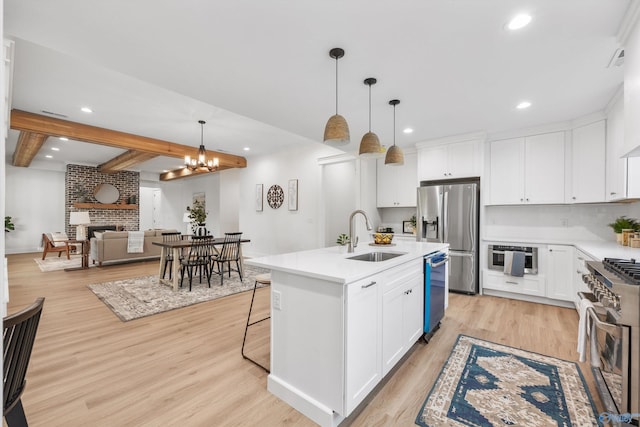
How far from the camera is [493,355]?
8.23 feet

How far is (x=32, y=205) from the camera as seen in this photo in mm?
8711

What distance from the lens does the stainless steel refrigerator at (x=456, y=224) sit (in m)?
4.32

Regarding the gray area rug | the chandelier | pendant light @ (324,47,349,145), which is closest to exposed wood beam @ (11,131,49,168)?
the chandelier

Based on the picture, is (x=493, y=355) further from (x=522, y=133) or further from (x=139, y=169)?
(x=139, y=169)

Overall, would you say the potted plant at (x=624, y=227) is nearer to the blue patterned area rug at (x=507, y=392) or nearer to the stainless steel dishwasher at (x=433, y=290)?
the blue patterned area rug at (x=507, y=392)

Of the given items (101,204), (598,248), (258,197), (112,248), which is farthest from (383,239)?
(101,204)

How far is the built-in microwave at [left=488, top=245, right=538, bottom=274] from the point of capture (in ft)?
13.0

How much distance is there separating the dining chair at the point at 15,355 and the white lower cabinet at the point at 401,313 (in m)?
1.86

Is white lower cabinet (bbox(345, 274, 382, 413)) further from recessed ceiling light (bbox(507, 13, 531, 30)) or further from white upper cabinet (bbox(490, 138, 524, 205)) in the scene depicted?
white upper cabinet (bbox(490, 138, 524, 205))

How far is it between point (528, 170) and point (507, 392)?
335 centimetres

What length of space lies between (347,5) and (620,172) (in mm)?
3352

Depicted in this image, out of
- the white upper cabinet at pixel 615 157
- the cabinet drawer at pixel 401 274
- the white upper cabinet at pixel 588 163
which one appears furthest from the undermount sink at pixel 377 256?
the white upper cabinet at pixel 588 163

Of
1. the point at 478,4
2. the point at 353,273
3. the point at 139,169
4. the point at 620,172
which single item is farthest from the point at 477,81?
the point at 139,169

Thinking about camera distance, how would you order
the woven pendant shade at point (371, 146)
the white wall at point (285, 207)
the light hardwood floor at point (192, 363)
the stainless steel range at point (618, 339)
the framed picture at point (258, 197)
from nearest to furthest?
the stainless steel range at point (618, 339)
the light hardwood floor at point (192, 363)
the woven pendant shade at point (371, 146)
the white wall at point (285, 207)
the framed picture at point (258, 197)
